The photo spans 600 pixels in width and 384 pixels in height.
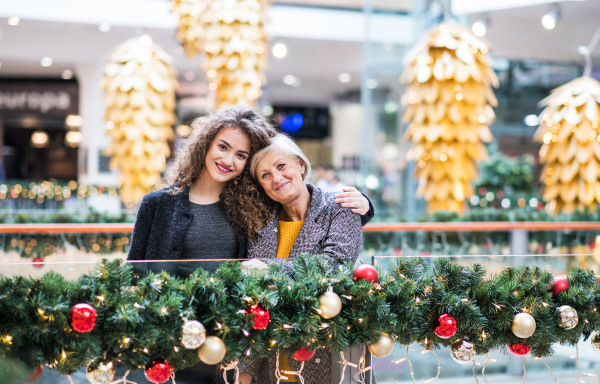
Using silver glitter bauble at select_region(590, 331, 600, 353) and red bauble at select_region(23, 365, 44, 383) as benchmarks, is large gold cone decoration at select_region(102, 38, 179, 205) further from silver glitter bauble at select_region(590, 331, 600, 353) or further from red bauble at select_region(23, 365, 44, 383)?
silver glitter bauble at select_region(590, 331, 600, 353)

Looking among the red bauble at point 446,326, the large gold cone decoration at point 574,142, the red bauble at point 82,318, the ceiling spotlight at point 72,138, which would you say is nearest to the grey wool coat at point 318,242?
the red bauble at point 446,326

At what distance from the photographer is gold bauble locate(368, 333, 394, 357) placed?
5.15 feet

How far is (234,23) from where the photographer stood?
157 inches

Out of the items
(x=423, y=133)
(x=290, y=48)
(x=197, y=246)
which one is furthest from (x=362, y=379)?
(x=290, y=48)

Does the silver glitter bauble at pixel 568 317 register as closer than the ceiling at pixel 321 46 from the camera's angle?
Yes

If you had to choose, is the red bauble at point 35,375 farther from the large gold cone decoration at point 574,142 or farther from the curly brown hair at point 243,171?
the large gold cone decoration at point 574,142

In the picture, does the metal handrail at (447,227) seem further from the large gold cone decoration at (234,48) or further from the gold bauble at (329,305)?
the gold bauble at (329,305)

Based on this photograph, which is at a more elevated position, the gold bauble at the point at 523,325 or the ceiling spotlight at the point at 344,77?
the ceiling spotlight at the point at 344,77

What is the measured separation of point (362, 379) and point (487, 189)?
8.22m

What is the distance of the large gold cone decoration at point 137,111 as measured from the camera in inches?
192

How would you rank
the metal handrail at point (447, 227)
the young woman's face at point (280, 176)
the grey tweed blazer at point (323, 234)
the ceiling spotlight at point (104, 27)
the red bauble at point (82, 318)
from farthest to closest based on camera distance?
1. the ceiling spotlight at point (104, 27)
2. the metal handrail at point (447, 227)
3. the young woman's face at point (280, 176)
4. the grey tweed blazer at point (323, 234)
5. the red bauble at point (82, 318)

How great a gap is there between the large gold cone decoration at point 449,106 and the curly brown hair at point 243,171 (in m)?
2.63

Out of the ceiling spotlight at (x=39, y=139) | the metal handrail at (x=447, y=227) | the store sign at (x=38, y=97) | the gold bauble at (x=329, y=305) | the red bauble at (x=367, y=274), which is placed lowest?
the gold bauble at (x=329, y=305)

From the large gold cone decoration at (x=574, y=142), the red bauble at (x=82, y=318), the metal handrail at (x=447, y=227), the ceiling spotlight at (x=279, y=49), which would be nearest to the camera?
the red bauble at (x=82, y=318)
